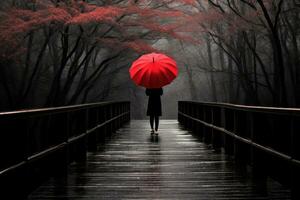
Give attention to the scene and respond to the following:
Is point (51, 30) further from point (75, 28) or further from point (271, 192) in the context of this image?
point (271, 192)

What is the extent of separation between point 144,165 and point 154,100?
557cm

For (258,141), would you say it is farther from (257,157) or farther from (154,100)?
(154,100)

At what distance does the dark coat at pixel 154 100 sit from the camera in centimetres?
1422

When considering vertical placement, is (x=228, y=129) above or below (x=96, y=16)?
below

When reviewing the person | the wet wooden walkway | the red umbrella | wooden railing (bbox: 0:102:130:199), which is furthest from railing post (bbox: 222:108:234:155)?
the person

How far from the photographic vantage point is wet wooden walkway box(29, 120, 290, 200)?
6.18 m

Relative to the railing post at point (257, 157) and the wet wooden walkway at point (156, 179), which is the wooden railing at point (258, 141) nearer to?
the railing post at point (257, 157)

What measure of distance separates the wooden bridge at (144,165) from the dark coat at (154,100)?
287 centimetres

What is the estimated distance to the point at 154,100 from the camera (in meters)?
14.4

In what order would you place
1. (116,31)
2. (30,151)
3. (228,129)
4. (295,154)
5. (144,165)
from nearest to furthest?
(295,154)
(30,151)
(144,165)
(228,129)
(116,31)

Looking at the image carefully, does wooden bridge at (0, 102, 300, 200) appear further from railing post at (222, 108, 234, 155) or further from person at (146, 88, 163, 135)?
person at (146, 88, 163, 135)

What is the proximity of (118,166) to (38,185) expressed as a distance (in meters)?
2.29

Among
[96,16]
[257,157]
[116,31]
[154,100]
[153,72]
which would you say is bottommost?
[257,157]

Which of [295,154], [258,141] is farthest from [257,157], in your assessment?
[295,154]
